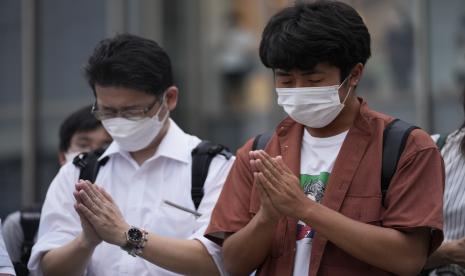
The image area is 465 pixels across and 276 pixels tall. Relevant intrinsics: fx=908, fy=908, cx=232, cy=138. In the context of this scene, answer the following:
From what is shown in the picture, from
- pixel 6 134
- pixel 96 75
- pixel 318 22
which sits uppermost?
pixel 318 22

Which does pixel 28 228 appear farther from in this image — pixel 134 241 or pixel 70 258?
pixel 134 241

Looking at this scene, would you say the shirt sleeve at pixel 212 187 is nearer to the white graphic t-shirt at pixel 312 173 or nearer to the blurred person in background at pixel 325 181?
the blurred person in background at pixel 325 181

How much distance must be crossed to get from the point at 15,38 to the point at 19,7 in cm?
36

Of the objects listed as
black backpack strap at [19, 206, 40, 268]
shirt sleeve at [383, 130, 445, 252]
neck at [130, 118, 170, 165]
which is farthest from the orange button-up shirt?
black backpack strap at [19, 206, 40, 268]

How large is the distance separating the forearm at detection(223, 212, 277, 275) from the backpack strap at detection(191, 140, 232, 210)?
471 millimetres

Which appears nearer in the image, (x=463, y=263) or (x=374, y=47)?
(x=463, y=263)

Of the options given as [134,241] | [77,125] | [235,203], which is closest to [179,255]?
[134,241]

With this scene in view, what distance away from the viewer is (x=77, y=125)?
514cm

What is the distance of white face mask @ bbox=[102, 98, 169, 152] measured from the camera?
404cm

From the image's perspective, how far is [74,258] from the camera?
3.87 metres

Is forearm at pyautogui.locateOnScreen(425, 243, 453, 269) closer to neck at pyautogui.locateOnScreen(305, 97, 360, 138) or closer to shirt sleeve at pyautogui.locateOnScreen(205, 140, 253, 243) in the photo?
neck at pyautogui.locateOnScreen(305, 97, 360, 138)

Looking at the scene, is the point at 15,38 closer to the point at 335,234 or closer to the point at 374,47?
the point at 374,47

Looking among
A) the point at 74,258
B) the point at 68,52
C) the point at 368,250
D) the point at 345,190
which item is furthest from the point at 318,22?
the point at 68,52

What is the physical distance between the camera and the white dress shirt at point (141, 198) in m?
3.96
